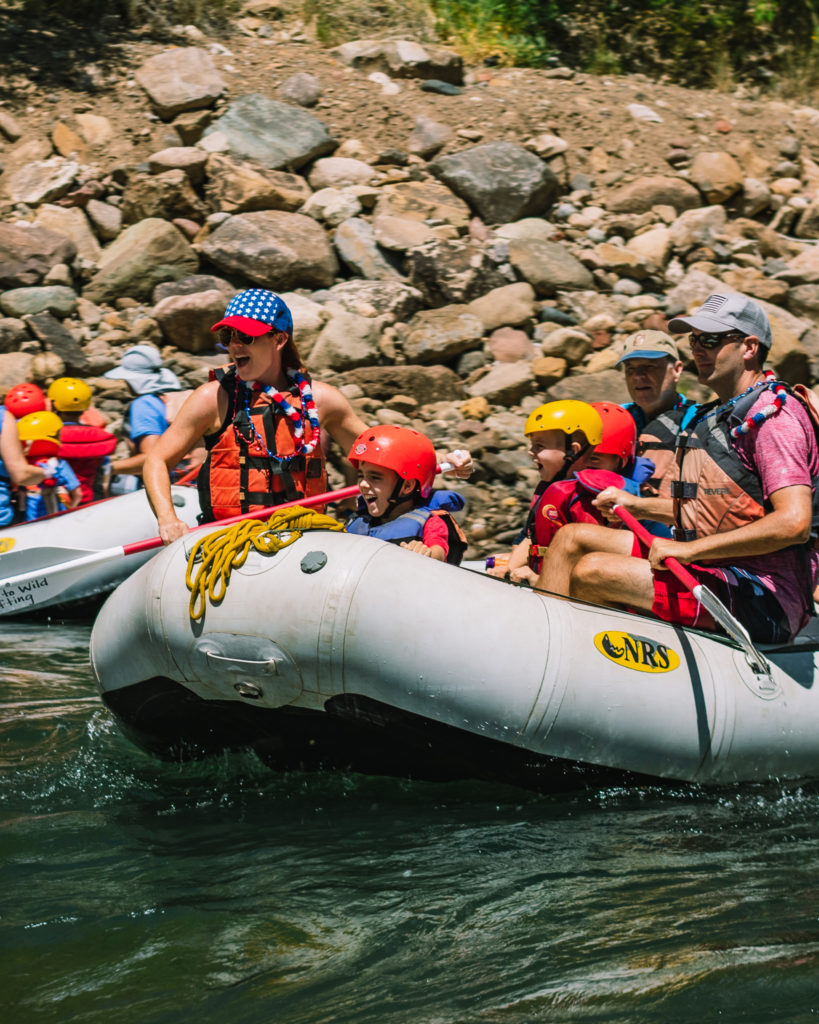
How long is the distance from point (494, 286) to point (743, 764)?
7038 mm

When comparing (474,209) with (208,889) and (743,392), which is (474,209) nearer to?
(743,392)

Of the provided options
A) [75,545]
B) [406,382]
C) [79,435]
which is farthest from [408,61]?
[75,545]

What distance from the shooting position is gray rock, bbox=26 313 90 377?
→ 9438 millimetres

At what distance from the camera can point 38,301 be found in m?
9.92

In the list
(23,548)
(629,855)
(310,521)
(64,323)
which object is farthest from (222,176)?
(629,855)

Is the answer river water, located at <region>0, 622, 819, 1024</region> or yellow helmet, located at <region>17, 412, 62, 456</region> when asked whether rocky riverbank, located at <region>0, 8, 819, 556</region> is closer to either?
yellow helmet, located at <region>17, 412, 62, 456</region>

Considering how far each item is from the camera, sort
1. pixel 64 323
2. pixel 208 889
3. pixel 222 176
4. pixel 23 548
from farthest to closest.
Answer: pixel 222 176
pixel 64 323
pixel 23 548
pixel 208 889

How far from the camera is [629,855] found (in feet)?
11.8

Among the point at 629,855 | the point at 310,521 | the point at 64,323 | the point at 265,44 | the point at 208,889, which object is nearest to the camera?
the point at 208,889

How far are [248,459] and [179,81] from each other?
8.77 metres

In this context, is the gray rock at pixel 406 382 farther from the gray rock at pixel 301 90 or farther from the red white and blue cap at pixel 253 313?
the red white and blue cap at pixel 253 313

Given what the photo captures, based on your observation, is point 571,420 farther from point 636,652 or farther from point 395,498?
point 636,652

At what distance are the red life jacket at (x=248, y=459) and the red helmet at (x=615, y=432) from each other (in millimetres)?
1189

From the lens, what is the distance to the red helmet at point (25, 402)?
7.66 metres
